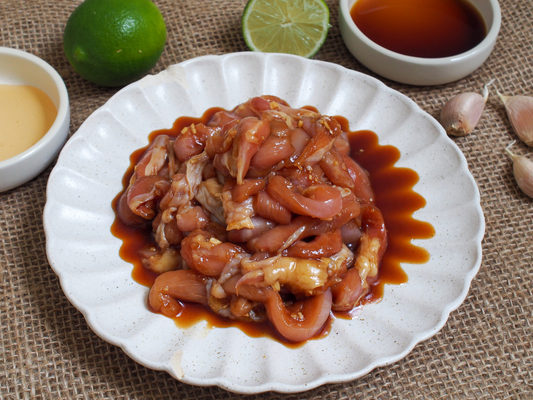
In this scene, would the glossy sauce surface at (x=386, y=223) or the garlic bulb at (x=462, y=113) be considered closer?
the glossy sauce surface at (x=386, y=223)

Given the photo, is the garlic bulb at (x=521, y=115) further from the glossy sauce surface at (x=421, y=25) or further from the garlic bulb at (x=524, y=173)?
the glossy sauce surface at (x=421, y=25)

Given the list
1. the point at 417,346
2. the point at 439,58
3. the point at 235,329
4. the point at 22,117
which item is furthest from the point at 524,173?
the point at 22,117

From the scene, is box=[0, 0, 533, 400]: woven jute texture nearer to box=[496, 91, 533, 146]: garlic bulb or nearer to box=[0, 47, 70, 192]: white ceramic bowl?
box=[496, 91, 533, 146]: garlic bulb

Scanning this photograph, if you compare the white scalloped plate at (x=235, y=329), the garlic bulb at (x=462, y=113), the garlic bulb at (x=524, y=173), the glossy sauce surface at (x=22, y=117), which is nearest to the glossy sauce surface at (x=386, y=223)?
the white scalloped plate at (x=235, y=329)

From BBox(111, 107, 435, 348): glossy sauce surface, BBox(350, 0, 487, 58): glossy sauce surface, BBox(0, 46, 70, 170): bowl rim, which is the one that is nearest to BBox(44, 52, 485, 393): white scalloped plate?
BBox(111, 107, 435, 348): glossy sauce surface

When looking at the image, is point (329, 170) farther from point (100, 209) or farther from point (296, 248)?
point (100, 209)

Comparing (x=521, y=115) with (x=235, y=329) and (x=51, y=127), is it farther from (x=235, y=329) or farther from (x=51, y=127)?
(x=51, y=127)
